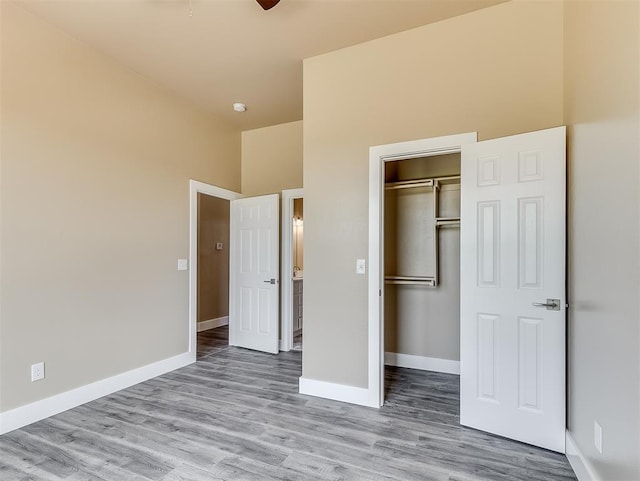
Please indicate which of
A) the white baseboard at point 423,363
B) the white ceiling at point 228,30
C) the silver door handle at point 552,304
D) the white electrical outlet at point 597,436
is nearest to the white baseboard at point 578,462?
the white electrical outlet at point 597,436

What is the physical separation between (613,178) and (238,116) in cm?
400

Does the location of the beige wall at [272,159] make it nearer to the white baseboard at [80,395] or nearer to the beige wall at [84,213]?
the beige wall at [84,213]

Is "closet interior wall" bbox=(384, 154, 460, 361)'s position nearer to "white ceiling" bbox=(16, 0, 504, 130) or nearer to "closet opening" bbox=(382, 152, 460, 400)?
"closet opening" bbox=(382, 152, 460, 400)

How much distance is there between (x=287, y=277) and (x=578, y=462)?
332 centimetres

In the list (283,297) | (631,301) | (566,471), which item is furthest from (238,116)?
(566,471)

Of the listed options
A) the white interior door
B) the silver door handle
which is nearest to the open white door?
the white interior door

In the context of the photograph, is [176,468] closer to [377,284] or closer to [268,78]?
[377,284]

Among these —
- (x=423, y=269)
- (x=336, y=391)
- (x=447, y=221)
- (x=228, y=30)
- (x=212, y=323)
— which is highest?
(x=228, y=30)

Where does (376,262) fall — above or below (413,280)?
above

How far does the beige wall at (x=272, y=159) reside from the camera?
15.4 feet

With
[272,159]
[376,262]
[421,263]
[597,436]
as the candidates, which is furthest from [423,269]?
[272,159]

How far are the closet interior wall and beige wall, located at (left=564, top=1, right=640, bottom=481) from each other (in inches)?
60.5

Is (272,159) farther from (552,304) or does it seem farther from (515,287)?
(552,304)

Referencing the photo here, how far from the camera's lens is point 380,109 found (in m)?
2.92
